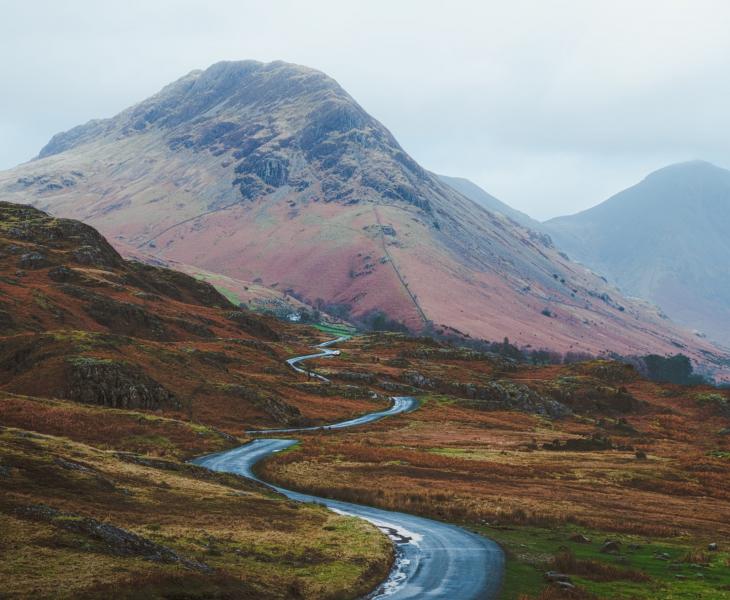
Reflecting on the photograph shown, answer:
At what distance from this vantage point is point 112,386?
101438mm

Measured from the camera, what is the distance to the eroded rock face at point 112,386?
98.8 metres

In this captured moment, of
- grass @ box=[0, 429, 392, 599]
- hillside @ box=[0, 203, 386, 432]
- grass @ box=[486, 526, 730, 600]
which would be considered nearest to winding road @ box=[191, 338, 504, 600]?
grass @ box=[486, 526, 730, 600]

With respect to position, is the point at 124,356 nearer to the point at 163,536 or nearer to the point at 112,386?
the point at 112,386

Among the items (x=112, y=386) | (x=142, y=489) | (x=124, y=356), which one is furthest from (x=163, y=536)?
(x=124, y=356)

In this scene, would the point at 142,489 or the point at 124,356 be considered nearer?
the point at 142,489

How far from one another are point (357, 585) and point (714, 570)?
2108 centimetres

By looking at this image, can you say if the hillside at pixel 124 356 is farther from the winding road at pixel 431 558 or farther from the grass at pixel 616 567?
the grass at pixel 616 567

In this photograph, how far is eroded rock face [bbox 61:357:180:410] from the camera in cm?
9881

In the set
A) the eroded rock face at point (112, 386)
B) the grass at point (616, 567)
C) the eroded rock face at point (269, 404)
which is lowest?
the eroded rock face at point (269, 404)

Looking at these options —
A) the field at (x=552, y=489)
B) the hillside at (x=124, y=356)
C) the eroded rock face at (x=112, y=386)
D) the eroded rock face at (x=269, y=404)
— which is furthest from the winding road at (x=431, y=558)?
the eroded rock face at (x=269, y=404)

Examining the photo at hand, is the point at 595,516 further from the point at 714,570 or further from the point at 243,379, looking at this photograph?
the point at 243,379

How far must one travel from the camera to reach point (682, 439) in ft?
488

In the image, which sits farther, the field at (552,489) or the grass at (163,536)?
the field at (552,489)

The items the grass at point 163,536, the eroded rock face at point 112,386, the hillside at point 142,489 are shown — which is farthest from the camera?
the eroded rock face at point 112,386
